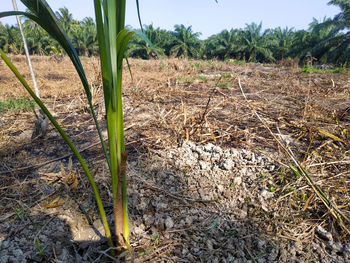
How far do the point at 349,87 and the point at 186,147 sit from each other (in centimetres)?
330

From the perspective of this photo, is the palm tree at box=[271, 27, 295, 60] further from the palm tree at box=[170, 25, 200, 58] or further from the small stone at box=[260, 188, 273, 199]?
the small stone at box=[260, 188, 273, 199]

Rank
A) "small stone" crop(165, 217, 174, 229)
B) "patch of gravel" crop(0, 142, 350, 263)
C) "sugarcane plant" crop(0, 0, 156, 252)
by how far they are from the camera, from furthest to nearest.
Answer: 1. "small stone" crop(165, 217, 174, 229)
2. "patch of gravel" crop(0, 142, 350, 263)
3. "sugarcane plant" crop(0, 0, 156, 252)

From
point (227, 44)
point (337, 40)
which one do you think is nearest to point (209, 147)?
point (337, 40)

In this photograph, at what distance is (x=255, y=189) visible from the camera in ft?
3.82

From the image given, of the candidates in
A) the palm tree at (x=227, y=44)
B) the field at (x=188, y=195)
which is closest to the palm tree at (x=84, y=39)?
the palm tree at (x=227, y=44)

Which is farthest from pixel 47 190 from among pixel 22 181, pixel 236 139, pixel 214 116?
pixel 214 116

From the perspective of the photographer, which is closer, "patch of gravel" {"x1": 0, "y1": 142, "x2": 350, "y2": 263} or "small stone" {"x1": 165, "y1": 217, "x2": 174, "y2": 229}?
"patch of gravel" {"x1": 0, "y1": 142, "x2": 350, "y2": 263}

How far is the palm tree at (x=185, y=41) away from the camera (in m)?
21.2

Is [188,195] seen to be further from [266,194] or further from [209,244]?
[266,194]

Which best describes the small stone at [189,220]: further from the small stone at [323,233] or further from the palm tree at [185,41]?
the palm tree at [185,41]

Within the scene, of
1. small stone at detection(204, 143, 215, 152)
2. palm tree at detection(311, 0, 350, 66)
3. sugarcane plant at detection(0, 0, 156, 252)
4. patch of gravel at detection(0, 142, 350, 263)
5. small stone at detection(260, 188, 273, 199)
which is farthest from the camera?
palm tree at detection(311, 0, 350, 66)

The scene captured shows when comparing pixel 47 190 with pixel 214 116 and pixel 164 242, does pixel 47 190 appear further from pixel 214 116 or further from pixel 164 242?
pixel 214 116

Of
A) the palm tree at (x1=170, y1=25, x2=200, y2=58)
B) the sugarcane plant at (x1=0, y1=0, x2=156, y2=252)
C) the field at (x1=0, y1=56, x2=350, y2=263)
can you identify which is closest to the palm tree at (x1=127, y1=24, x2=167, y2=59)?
the palm tree at (x1=170, y1=25, x2=200, y2=58)

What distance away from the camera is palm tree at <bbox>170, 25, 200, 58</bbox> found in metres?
21.2
